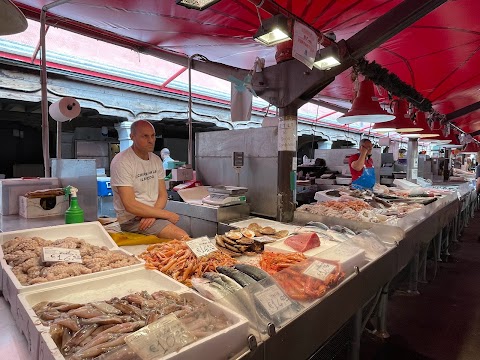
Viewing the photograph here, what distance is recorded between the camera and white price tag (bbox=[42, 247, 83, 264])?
163 cm

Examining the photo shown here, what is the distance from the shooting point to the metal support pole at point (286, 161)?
3.52 m

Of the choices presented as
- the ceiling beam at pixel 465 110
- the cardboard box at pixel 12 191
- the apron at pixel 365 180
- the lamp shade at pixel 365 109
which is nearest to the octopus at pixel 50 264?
the cardboard box at pixel 12 191

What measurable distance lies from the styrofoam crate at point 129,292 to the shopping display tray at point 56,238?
5 cm

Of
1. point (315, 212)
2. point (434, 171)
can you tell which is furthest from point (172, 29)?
point (434, 171)

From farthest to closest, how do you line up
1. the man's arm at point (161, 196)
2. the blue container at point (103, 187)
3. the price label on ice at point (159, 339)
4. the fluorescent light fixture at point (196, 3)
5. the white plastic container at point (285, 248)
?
the blue container at point (103, 187)
the man's arm at point (161, 196)
the white plastic container at point (285, 248)
the fluorescent light fixture at point (196, 3)
the price label on ice at point (159, 339)

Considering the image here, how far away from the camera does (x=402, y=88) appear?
5016mm

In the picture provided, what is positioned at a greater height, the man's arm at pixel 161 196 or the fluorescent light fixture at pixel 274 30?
the fluorescent light fixture at pixel 274 30

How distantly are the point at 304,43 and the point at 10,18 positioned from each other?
2.13 m

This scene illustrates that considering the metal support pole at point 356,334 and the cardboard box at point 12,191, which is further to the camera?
the cardboard box at point 12,191

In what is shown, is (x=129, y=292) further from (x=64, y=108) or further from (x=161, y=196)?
(x=64, y=108)

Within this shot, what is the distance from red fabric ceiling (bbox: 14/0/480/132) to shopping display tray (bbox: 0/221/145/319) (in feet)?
6.50

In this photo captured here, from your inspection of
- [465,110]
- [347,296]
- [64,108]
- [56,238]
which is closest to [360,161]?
[347,296]

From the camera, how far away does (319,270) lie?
70.9 inches

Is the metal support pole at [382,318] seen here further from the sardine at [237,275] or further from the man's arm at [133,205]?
the man's arm at [133,205]
